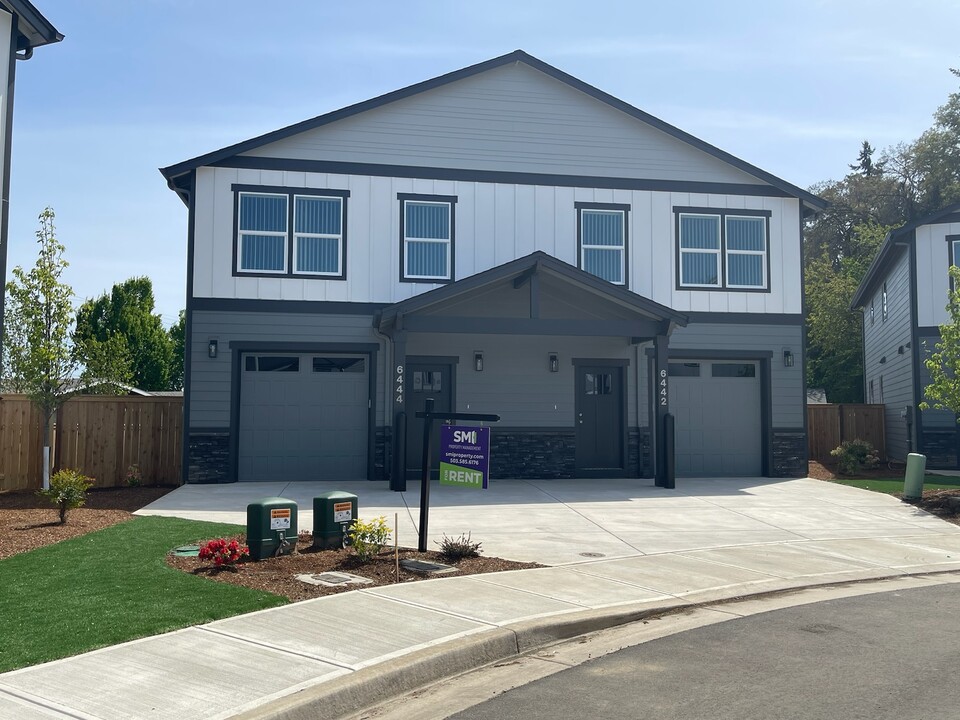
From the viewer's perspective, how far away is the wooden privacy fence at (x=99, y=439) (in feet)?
56.9

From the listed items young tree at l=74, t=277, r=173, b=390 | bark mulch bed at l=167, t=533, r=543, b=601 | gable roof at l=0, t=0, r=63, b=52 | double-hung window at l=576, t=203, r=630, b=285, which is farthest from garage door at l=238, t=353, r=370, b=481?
young tree at l=74, t=277, r=173, b=390

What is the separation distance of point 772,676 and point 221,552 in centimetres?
562

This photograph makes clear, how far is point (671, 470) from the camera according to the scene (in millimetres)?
18797

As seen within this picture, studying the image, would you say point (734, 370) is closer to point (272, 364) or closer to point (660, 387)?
point (660, 387)

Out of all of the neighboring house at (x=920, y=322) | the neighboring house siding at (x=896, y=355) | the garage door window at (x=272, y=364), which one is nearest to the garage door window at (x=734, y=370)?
the neighboring house at (x=920, y=322)

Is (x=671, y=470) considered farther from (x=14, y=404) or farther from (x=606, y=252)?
(x=14, y=404)

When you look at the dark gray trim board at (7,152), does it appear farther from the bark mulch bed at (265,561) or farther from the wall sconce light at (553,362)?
the wall sconce light at (553,362)

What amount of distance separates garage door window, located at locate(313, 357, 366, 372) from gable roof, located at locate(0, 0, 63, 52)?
7.87 metres

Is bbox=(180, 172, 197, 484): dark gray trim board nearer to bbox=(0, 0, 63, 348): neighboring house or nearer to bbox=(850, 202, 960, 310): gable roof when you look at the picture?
bbox=(0, 0, 63, 348): neighboring house

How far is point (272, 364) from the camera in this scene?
19656 millimetres

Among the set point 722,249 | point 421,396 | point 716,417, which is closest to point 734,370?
point 716,417

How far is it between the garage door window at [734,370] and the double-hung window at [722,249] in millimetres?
1776

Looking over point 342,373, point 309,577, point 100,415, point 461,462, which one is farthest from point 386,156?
point 309,577

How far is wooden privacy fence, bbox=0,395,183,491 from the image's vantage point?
1734cm
